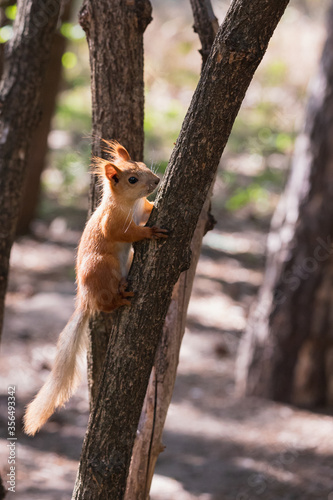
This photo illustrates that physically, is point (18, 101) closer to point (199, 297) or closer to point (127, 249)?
point (127, 249)

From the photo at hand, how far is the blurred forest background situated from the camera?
3887 millimetres

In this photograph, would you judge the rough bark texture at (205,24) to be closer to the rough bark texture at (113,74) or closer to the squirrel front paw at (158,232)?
the rough bark texture at (113,74)

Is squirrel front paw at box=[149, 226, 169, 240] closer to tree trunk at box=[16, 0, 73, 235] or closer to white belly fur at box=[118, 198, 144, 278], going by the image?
white belly fur at box=[118, 198, 144, 278]

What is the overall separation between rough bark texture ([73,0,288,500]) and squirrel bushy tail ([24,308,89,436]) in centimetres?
24

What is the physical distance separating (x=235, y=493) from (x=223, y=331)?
8.42 ft

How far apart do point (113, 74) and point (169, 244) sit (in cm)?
93

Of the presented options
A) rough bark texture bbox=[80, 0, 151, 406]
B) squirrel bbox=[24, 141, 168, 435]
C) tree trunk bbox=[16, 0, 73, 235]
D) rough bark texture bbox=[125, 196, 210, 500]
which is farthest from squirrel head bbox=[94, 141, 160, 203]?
tree trunk bbox=[16, 0, 73, 235]

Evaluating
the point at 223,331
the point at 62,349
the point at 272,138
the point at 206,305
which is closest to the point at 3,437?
the point at 62,349

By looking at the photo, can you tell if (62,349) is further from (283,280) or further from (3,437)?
(283,280)

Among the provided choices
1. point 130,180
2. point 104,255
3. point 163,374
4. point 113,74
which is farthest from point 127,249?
point 113,74

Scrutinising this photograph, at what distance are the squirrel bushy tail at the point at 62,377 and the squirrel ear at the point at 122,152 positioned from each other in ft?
2.21

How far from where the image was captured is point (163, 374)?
2605mm

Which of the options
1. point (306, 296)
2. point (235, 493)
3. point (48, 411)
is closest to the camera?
point (48, 411)

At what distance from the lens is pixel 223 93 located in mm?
1832
